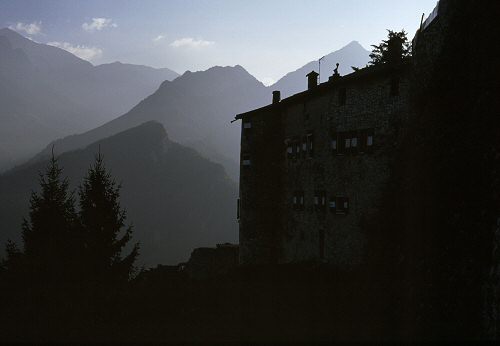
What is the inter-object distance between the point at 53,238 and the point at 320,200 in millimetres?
13449

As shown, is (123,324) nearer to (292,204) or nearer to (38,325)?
(38,325)

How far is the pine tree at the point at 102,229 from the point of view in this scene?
18.4 m

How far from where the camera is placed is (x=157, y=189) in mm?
153750

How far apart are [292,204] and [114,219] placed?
11648mm

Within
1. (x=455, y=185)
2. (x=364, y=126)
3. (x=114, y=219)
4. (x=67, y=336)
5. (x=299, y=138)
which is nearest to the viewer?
(x=455, y=185)

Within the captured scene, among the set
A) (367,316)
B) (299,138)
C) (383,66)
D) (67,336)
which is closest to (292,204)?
(299,138)

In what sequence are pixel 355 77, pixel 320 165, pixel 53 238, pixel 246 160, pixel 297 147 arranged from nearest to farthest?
pixel 53 238 → pixel 355 77 → pixel 320 165 → pixel 297 147 → pixel 246 160

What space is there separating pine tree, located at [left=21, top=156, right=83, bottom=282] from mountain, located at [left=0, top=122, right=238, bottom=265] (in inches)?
4281

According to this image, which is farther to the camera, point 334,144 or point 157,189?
point 157,189

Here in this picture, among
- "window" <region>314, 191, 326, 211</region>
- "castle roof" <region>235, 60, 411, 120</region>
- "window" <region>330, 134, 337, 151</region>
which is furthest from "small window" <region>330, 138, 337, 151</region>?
"castle roof" <region>235, 60, 411, 120</region>

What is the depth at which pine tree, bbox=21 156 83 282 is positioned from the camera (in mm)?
18016

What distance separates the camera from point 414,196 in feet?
47.4

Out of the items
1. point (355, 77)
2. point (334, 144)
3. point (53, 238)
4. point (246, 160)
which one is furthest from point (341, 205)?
point (53, 238)

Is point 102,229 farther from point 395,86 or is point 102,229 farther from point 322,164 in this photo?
point 395,86
